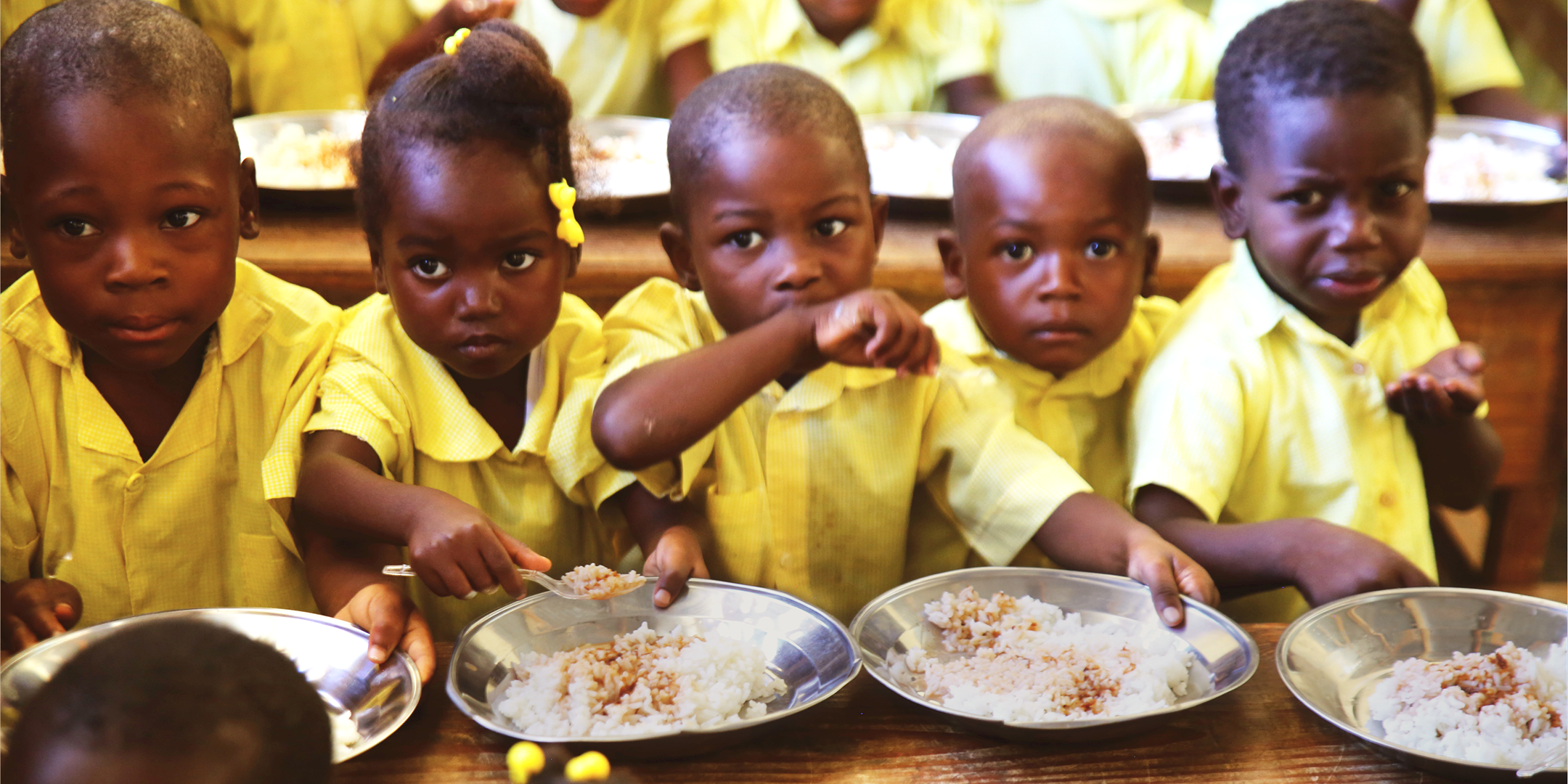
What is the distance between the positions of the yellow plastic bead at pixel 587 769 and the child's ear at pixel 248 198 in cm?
79

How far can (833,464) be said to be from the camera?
130 cm

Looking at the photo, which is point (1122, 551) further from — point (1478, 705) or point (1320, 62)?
point (1320, 62)

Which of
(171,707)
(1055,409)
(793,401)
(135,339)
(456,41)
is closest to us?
(171,707)

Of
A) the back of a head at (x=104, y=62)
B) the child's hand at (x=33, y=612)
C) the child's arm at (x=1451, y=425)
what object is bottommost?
the child's arm at (x=1451, y=425)

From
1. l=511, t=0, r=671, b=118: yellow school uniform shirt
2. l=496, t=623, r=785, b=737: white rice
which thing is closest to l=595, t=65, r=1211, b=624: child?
l=496, t=623, r=785, b=737: white rice

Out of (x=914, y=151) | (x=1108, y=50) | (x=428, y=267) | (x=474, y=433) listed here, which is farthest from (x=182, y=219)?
(x=1108, y=50)

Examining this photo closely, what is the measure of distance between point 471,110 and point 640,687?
0.58 meters

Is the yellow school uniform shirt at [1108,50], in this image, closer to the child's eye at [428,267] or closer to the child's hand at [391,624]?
the child's eye at [428,267]

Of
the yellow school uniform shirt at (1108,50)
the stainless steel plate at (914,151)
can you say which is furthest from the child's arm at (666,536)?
the yellow school uniform shirt at (1108,50)

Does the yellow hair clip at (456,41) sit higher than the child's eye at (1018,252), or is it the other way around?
the yellow hair clip at (456,41)

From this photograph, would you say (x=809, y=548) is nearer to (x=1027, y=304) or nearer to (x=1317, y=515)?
(x=1027, y=304)

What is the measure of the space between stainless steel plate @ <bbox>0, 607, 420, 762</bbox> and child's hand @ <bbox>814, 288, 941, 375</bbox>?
462 millimetres

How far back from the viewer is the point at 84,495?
1203 millimetres

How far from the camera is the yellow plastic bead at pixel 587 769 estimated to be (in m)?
0.62
